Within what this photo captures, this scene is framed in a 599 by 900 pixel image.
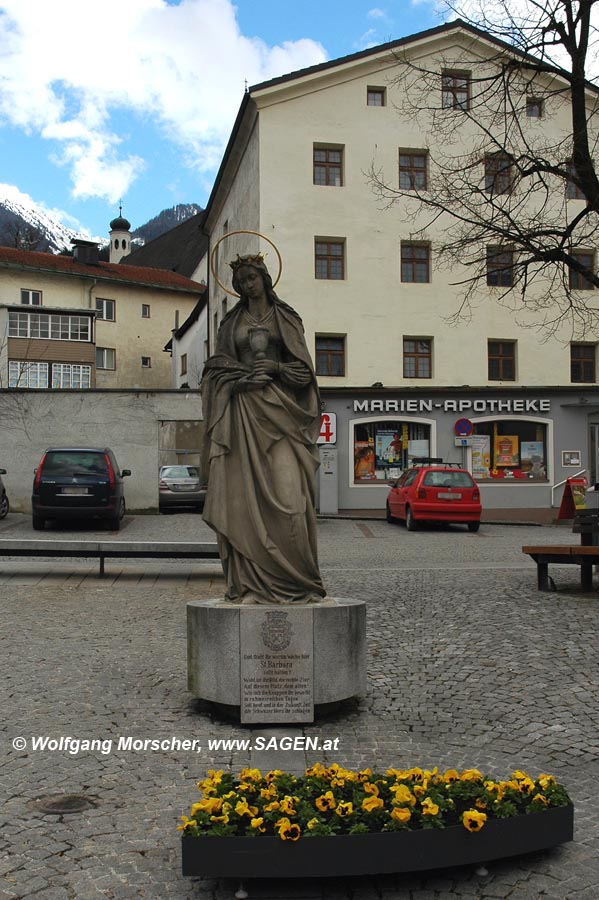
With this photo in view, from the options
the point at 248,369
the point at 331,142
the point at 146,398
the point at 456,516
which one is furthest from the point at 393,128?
the point at 248,369

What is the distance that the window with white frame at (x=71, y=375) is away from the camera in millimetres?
44406

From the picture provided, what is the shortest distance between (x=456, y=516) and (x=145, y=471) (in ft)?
26.5

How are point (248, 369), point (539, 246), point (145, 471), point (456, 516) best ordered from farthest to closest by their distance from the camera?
point (145, 471) < point (456, 516) < point (539, 246) < point (248, 369)

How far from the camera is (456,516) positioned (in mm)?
20500

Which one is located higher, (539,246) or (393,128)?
(393,128)

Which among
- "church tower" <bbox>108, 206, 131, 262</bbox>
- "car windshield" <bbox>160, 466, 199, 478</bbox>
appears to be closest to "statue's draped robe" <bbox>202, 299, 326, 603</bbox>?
"car windshield" <bbox>160, 466, 199, 478</bbox>

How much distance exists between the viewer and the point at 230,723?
5602 mm

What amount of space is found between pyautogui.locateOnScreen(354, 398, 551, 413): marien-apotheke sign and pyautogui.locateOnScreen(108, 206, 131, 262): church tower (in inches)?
3056

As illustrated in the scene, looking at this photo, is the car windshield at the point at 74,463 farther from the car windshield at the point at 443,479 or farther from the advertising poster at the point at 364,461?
the advertising poster at the point at 364,461

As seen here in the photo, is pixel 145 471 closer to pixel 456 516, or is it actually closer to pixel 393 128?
pixel 456 516

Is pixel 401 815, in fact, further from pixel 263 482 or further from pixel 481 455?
pixel 481 455

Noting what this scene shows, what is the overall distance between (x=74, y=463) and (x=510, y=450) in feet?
48.0

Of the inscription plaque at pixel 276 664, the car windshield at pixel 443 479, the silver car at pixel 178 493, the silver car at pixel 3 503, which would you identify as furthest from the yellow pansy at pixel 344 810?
the silver car at pixel 178 493

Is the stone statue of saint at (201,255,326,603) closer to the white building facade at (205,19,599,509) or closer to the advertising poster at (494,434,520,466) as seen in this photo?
the white building facade at (205,19,599,509)
